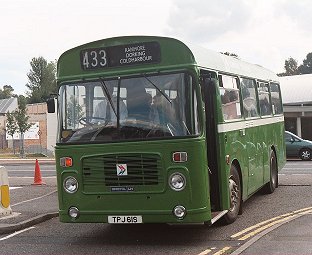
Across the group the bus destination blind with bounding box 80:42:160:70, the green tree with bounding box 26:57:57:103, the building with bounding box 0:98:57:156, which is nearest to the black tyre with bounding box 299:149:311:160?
the bus destination blind with bounding box 80:42:160:70

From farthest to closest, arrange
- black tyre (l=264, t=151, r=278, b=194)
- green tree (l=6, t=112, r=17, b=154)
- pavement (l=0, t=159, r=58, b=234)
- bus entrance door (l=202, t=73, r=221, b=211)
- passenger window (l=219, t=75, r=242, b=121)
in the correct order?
green tree (l=6, t=112, r=17, b=154), black tyre (l=264, t=151, r=278, b=194), pavement (l=0, t=159, r=58, b=234), passenger window (l=219, t=75, r=242, b=121), bus entrance door (l=202, t=73, r=221, b=211)

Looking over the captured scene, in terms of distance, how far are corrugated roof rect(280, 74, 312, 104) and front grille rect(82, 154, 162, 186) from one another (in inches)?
1637

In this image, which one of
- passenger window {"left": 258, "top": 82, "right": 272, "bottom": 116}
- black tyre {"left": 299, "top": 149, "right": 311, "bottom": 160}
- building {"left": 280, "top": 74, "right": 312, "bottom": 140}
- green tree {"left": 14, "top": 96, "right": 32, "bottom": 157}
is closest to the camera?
passenger window {"left": 258, "top": 82, "right": 272, "bottom": 116}

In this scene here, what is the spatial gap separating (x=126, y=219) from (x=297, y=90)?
45830mm

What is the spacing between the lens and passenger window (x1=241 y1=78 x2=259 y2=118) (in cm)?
1120


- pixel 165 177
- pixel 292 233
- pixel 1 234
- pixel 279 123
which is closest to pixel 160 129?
pixel 165 177

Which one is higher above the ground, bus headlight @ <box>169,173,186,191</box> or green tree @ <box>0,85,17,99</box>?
green tree @ <box>0,85,17,99</box>

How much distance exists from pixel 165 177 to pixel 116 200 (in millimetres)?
823

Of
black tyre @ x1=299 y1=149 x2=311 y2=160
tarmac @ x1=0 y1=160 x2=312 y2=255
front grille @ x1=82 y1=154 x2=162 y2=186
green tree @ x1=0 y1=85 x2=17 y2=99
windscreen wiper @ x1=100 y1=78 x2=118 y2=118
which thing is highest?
green tree @ x1=0 y1=85 x2=17 y2=99

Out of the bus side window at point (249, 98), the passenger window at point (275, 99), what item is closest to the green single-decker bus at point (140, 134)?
the bus side window at point (249, 98)

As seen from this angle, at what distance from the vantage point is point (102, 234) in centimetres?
967

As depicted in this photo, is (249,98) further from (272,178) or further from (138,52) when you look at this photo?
(138,52)

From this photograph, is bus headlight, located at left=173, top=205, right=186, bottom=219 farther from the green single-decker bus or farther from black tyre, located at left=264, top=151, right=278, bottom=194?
black tyre, located at left=264, top=151, right=278, bottom=194

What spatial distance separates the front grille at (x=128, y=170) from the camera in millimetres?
8234
